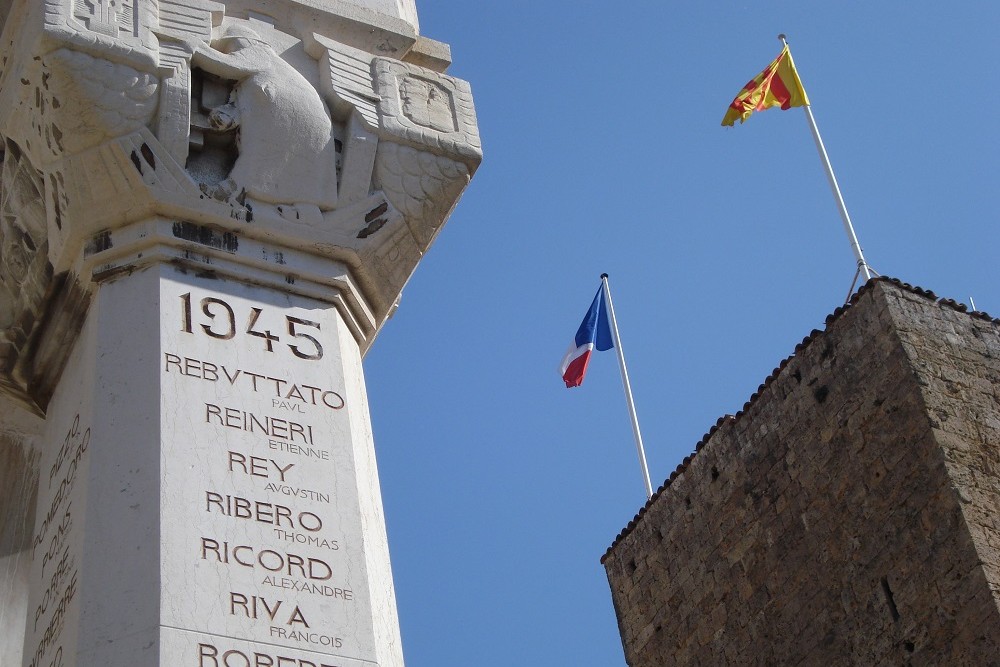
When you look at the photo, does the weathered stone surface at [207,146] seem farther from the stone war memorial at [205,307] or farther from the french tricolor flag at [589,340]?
the french tricolor flag at [589,340]

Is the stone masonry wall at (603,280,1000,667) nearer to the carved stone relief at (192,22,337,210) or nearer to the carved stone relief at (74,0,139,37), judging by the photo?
the carved stone relief at (192,22,337,210)

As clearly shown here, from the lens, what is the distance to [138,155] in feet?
15.1

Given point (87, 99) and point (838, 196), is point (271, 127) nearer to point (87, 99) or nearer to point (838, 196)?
point (87, 99)

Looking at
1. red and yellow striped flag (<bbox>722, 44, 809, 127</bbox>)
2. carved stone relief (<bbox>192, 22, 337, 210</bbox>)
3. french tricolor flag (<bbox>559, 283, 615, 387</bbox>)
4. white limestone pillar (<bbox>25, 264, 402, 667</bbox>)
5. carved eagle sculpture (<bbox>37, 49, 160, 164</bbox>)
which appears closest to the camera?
white limestone pillar (<bbox>25, 264, 402, 667</bbox>)

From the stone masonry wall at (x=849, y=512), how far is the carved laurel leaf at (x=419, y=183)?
1135 cm

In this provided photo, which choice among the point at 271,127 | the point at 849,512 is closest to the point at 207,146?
the point at 271,127

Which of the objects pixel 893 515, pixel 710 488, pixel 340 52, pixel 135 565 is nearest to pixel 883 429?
pixel 893 515

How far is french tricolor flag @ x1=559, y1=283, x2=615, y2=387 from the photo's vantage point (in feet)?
73.6

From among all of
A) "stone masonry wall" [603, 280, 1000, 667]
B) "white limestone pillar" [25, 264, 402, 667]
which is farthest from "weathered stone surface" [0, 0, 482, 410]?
"stone masonry wall" [603, 280, 1000, 667]

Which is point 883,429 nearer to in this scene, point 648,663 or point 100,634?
point 648,663

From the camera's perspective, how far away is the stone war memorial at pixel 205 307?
154 inches

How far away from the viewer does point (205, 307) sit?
14.7ft

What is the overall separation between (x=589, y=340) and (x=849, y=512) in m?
6.14

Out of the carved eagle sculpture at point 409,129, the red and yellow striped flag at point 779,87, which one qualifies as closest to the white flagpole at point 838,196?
the red and yellow striped flag at point 779,87
